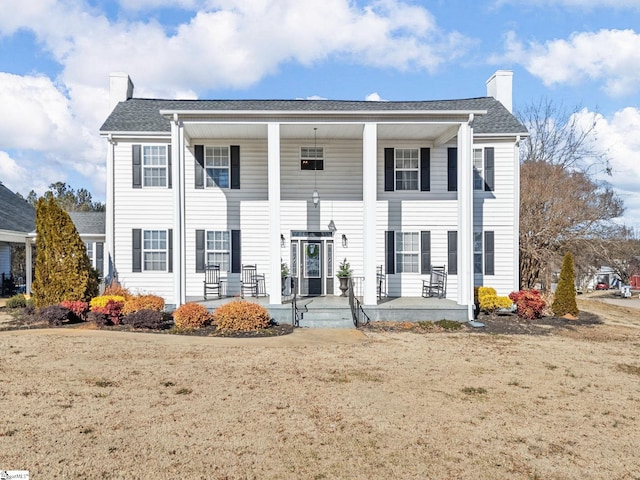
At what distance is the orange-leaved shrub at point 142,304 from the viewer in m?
12.7

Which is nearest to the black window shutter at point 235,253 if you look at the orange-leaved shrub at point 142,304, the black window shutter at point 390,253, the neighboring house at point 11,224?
the orange-leaved shrub at point 142,304

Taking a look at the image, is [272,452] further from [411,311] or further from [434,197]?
[434,197]

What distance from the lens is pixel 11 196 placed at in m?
26.8

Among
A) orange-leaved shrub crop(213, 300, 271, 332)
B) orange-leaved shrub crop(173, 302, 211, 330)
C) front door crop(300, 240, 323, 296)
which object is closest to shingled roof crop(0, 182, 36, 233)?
orange-leaved shrub crop(173, 302, 211, 330)

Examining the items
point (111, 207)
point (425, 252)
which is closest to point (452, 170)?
point (425, 252)

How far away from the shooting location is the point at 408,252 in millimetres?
16172

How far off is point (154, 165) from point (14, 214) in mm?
12562

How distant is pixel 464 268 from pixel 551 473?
993cm

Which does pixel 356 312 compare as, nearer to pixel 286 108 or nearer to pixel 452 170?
pixel 452 170

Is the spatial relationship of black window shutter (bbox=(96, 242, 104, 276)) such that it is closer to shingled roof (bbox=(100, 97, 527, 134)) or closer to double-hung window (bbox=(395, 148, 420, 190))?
shingled roof (bbox=(100, 97, 527, 134))

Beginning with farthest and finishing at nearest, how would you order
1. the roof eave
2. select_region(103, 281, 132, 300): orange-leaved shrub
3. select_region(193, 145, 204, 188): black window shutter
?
select_region(193, 145, 204, 188): black window shutter → select_region(103, 281, 132, 300): orange-leaved shrub → the roof eave

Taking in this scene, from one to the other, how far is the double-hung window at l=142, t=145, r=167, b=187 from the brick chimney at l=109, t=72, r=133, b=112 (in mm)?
3511

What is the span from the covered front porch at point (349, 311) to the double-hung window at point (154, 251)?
7.74 feet

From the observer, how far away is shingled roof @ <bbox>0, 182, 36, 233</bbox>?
70.5 ft
